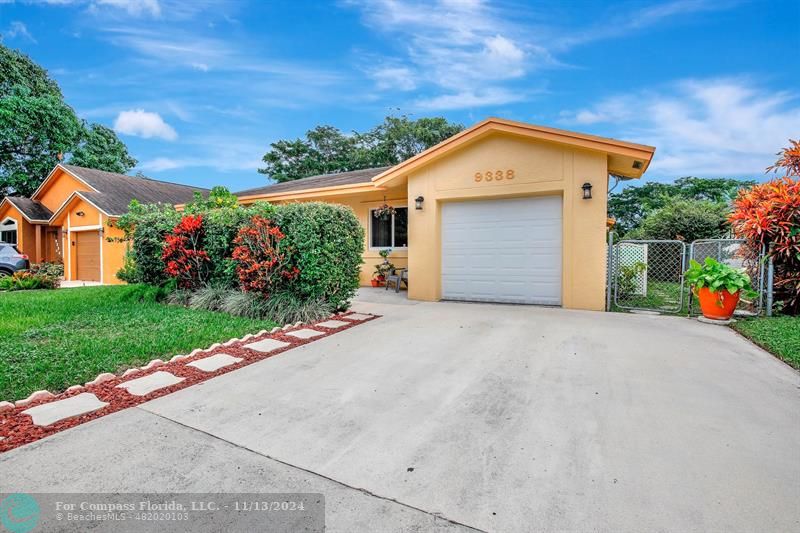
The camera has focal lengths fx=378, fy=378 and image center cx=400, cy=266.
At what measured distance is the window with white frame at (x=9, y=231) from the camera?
18.1 metres

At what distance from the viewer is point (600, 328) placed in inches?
219

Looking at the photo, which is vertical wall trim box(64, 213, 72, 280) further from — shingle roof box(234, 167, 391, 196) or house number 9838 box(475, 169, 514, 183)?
house number 9838 box(475, 169, 514, 183)

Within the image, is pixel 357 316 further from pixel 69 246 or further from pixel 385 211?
pixel 69 246

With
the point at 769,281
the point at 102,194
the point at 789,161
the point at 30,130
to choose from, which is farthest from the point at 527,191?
the point at 30,130

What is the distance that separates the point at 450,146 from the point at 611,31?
217 inches

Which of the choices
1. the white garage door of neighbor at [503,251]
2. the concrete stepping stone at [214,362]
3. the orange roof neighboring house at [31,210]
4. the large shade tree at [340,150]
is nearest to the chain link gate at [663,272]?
the white garage door of neighbor at [503,251]

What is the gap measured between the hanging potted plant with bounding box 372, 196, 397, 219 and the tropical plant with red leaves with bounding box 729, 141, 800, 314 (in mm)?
7245

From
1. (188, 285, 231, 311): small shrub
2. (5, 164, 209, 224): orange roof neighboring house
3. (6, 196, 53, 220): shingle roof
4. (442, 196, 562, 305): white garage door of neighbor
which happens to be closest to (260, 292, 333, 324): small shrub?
(188, 285, 231, 311): small shrub

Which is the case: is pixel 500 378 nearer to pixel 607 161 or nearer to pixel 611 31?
pixel 607 161

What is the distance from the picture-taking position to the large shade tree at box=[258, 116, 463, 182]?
27531mm

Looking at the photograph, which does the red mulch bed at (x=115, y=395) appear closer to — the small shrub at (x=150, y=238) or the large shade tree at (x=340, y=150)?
the small shrub at (x=150, y=238)

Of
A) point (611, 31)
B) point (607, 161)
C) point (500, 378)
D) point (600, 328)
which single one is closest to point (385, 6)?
point (611, 31)

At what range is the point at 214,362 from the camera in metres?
4.08

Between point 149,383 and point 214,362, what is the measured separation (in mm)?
687
